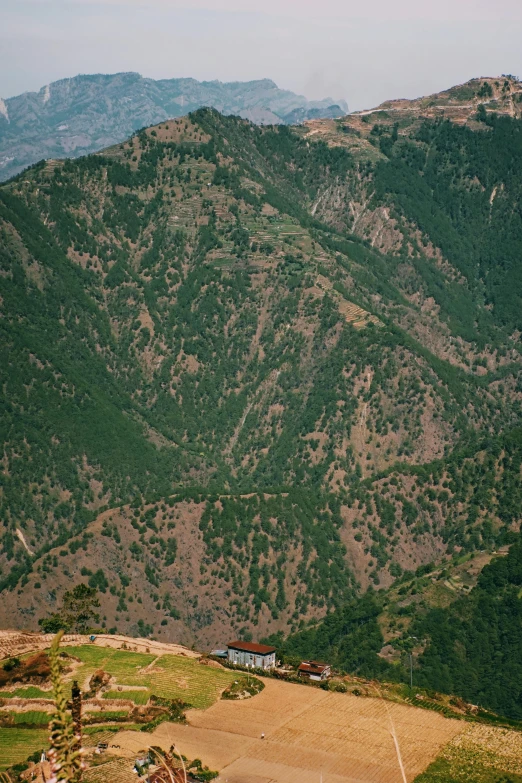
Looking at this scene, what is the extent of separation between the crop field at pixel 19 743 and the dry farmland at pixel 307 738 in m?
7.31

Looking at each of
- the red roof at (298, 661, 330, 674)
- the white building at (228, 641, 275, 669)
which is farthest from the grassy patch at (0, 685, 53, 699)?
the red roof at (298, 661, 330, 674)

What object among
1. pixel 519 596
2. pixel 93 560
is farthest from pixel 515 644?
pixel 93 560

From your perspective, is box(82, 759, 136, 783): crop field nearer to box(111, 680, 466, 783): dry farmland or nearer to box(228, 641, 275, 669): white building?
box(111, 680, 466, 783): dry farmland

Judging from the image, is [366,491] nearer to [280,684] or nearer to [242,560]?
[242,560]

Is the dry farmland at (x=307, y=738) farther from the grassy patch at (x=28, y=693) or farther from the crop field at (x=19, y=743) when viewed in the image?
Result: the grassy patch at (x=28, y=693)

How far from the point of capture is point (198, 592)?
174 m

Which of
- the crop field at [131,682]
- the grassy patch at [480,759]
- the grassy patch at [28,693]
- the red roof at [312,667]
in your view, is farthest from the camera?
the red roof at [312,667]

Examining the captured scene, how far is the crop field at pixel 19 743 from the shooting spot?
9652 cm

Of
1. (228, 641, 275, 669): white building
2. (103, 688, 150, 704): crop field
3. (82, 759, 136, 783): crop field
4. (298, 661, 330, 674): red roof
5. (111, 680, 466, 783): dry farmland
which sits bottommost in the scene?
(228, 641, 275, 669): white building

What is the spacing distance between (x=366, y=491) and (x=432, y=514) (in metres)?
11.5

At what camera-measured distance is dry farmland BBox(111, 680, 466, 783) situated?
93.2 meters

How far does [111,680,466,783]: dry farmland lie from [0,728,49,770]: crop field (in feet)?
24.0

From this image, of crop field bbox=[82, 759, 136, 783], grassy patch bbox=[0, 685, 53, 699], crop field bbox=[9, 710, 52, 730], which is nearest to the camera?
crop field bbox=[82, 759, 136, 783]

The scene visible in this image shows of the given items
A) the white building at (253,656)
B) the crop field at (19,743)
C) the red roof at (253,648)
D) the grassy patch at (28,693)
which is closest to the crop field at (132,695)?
the grassy patch at (28,693)
